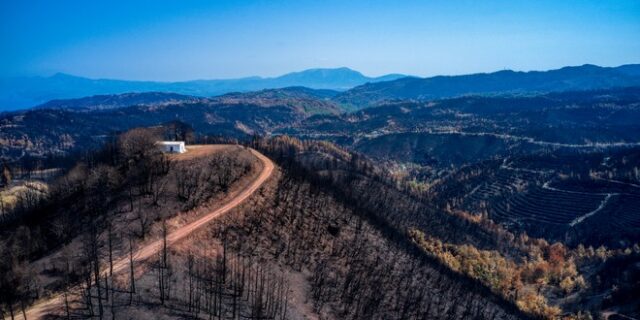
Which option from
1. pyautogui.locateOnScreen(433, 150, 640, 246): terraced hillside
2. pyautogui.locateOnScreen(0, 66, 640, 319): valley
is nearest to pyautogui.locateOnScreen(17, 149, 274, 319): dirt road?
pyautogui.locateOnScreen(0, 66, 640, 319): valley

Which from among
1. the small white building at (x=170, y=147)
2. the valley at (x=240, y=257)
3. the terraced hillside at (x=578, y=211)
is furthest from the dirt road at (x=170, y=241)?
the terraced hillside at (x=578, y=211)

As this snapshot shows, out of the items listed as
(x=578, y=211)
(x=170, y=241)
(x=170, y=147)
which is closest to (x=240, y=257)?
(x=170, y=241)

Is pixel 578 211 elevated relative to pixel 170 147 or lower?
lower

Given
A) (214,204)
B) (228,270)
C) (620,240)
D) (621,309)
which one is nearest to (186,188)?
(214,204)

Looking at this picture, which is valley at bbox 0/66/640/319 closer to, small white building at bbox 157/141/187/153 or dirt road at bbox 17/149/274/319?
dirt road at bbox 17/149/274/319

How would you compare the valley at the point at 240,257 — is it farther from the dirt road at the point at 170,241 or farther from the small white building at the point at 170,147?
the small white building at the point at 170,147

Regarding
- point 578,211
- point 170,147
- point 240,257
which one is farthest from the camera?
point 578,211

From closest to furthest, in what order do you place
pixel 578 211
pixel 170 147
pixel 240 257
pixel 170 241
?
pixel 170 241 → pixel 240 257 → pixel 170 147 → pixel 578 211

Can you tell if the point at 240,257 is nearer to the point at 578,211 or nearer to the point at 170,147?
the point at 170,147

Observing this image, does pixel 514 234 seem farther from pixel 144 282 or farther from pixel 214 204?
pixel 144 282
